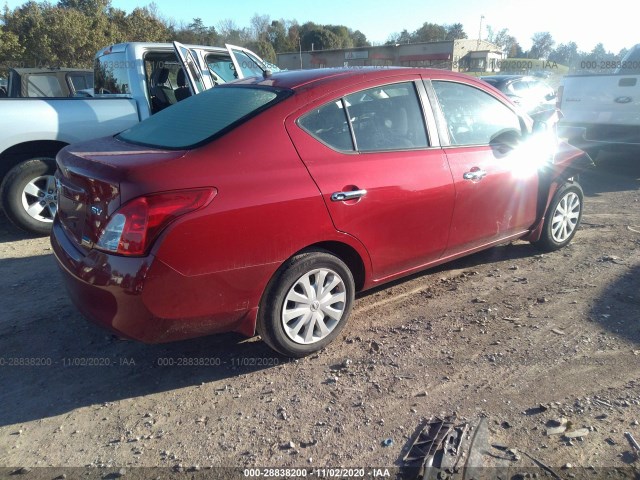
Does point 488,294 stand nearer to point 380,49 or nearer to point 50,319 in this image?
point 50,319

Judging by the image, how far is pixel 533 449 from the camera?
2445mm

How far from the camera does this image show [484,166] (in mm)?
3881

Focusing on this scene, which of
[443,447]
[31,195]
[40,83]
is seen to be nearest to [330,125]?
[443,447]

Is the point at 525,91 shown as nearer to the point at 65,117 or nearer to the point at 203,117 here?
the point at 65,117

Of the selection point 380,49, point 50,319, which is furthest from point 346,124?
point 380,49

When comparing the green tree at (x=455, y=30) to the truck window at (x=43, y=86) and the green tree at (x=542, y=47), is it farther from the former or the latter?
the truck window at (x=43, y=86)

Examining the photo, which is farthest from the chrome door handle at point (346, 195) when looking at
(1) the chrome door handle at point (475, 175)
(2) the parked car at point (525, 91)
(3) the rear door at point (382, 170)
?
(2) the parked car at point (525, 91)

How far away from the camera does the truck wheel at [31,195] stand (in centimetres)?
522

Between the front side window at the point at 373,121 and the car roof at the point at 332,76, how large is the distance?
10 cm

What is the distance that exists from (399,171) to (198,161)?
137cm

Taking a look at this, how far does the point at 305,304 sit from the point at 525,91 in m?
10.6

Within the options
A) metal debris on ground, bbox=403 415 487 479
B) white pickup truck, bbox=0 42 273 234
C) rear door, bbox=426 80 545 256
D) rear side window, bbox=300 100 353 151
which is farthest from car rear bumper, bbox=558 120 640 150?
metal debris on ground, bbox=403 415 487 479

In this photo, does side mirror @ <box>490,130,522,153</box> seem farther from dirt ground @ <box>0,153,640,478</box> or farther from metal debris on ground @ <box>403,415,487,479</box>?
metal debris on ground @ <box>403,415,487,479</box>

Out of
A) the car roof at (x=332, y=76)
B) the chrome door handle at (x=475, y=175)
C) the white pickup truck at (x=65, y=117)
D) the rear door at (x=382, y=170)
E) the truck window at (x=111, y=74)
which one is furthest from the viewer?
the truck window at (x=111, y=74)
